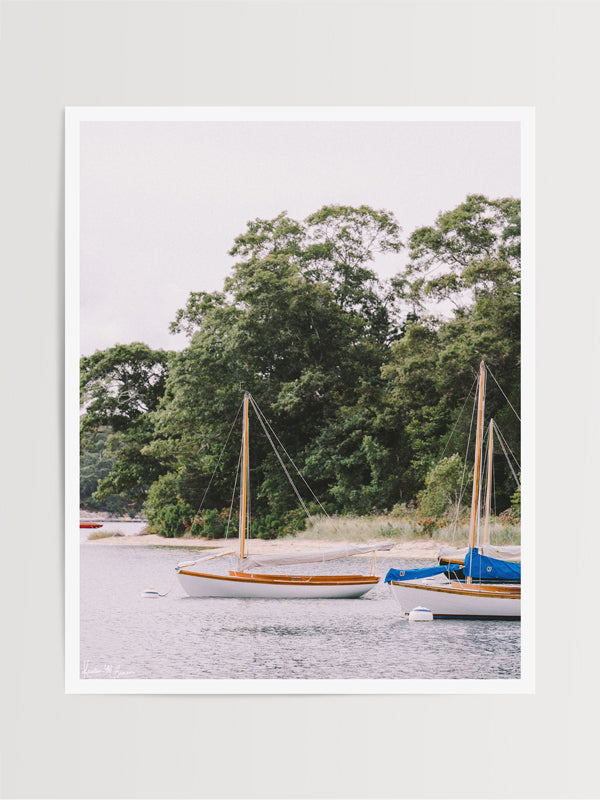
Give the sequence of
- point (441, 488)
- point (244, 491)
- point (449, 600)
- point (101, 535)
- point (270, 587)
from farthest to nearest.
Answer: point (244, 491) < point (270, 587) < point (441, 488) < point (449, 600) < point (101, 535)

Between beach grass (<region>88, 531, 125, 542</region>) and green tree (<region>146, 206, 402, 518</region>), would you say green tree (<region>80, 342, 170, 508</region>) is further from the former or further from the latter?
beach grass (<region>88, 531, 125, 542</region>)

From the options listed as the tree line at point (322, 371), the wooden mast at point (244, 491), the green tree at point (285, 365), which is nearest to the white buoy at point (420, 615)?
the tree line at point (322, 371)

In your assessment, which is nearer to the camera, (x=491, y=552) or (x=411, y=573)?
(x=491, y=552)

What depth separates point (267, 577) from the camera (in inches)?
253

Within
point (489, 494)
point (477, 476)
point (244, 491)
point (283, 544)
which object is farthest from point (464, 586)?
point (244, 491)

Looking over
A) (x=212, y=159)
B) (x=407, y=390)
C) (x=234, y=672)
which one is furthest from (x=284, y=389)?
(x=234, y=672)

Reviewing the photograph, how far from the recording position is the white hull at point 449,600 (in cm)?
573

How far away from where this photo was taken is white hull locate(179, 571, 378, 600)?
6.25 m

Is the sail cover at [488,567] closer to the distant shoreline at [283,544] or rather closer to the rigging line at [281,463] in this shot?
the distant shoreline at [283,544]

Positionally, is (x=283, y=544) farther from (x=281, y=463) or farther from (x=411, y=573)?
(x=411, y=573)

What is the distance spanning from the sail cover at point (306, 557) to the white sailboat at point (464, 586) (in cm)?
43

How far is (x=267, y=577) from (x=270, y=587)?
88 millimetres

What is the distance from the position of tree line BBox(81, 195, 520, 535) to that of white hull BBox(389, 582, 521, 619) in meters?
0.73
